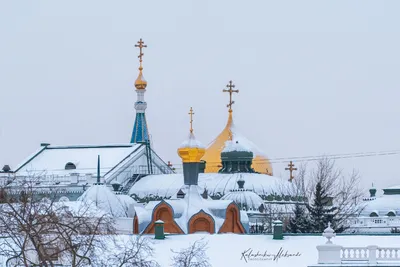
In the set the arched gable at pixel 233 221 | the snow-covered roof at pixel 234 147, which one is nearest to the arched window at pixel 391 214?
the snow-covered roof at pixel 234 147

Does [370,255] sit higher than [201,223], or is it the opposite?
[201,223]

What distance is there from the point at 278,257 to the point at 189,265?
8.13m

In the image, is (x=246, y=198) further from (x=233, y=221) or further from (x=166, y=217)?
(x=166, y=217)

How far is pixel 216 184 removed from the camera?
318 feet

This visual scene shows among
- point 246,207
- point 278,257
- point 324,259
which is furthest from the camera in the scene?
point 246,207

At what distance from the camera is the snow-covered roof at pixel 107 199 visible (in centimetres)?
8356

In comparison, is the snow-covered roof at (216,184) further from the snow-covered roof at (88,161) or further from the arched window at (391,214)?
the arched window at (391,214)

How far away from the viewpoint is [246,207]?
90.1 metres

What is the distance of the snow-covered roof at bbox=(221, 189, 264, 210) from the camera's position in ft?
296

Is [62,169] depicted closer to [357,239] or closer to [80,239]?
[357,239]

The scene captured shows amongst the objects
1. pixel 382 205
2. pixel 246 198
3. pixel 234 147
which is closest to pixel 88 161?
pixel 234 147

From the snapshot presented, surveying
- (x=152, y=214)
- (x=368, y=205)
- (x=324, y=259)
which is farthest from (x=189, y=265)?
(x=368, y=205)

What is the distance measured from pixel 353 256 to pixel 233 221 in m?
27.3

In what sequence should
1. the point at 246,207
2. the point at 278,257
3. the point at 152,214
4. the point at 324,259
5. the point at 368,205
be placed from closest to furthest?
the point at 324,259 < the point at 278,257 < the point at 152,214 < the point at 246,207 < the point at 368,205
